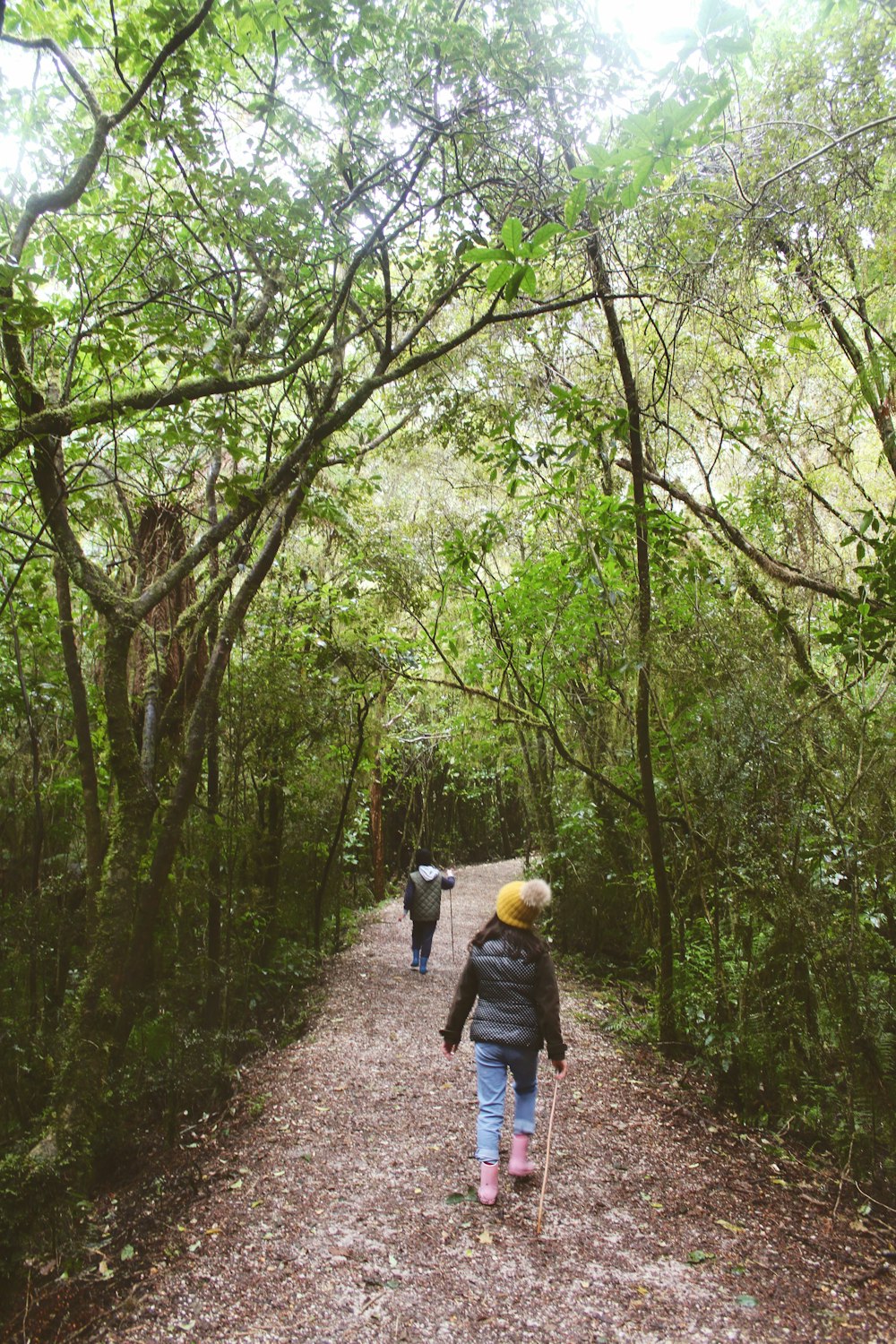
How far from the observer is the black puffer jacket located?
12.4 feet

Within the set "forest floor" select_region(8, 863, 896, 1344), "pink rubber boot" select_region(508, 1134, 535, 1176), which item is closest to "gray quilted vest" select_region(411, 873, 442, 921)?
"forest floor" select_region(8, 863, 896, 1344)

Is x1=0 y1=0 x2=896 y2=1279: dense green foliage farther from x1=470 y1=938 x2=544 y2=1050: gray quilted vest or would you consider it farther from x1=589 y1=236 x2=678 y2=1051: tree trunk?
x1=470 y1=938 x2=544 y2=1050: gray quilted vest

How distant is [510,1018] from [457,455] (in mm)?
4732

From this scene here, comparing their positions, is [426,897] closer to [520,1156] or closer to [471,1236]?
[520,1156]

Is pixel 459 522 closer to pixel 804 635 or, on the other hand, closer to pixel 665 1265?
pixel 804 635

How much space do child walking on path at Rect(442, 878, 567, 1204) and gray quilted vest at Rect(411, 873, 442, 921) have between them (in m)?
4.70

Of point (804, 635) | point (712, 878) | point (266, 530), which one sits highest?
point (266, 530)

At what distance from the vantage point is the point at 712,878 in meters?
5.04

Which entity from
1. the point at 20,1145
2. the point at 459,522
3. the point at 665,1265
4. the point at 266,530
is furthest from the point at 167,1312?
the point at 459,522

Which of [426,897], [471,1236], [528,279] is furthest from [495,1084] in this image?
[426,897]

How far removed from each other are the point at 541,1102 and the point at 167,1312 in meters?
2.82

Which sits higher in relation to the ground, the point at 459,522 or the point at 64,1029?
the point at 459,522

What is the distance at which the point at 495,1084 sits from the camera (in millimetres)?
3781

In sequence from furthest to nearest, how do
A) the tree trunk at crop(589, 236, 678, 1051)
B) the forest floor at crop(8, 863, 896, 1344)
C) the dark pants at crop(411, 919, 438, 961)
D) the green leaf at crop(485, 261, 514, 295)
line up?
the dark pants at crop(411, 919, 438, 961)
the tree trunk at crop(589, 236, 678, 1051)
the forest floor at crop(8, 863, 896, 1344)
the green leaf at crop(485, 261, 514, 295)
